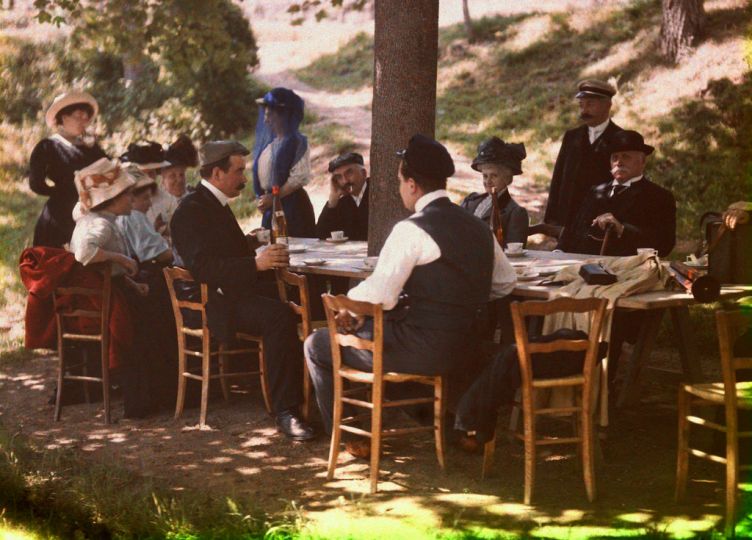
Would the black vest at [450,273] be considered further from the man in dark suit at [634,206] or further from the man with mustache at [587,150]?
the man with mustache at [587,150]

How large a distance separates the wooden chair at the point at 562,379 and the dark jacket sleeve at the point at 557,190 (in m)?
3.18

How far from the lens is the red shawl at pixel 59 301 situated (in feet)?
21.4

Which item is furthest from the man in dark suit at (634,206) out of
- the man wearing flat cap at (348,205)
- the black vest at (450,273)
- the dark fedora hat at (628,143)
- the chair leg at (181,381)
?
the chair leg at (181,381)

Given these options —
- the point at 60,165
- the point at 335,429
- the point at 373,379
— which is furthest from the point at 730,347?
the point at 60,165

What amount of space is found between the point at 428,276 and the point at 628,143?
7.95 feet

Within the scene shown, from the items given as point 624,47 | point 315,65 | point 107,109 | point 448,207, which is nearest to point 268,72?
point 315,65

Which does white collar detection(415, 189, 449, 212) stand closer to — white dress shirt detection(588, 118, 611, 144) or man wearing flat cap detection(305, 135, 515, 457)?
man wearing flat cap detection(305, 135, 515, 457)

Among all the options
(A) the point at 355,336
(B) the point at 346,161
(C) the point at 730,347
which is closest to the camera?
(C) the point at 730,347

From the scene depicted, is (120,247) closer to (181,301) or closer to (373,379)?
(181,301)

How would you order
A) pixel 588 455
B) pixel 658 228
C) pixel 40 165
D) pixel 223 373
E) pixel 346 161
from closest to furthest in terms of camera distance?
pixel 588 455
pixel 223 373
pixel 658 228
pixel 40 165
pixel 346 161

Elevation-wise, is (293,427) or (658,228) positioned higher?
(658,228)

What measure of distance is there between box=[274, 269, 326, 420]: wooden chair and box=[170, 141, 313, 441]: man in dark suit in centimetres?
5

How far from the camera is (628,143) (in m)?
6.82

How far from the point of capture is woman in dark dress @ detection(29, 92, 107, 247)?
26.1ft
